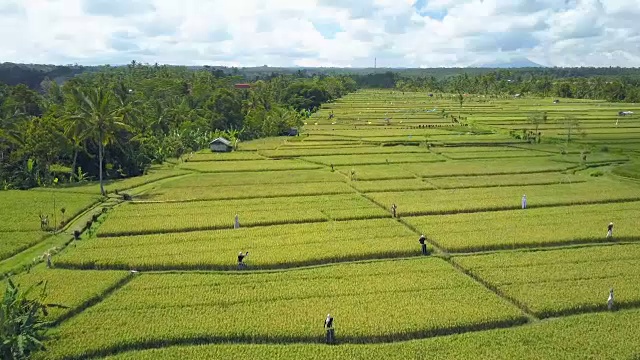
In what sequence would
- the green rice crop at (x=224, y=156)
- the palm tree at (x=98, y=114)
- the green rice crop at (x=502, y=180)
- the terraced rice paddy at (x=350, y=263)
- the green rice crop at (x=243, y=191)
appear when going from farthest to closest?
1. the green rice crop at (x=224, y=156)
2. the green rice crop at (x=502, y=180)
3. the palm tree at (x=98, y=114)
4. the green rice crop at (x=243, y=191)
5. the terraced rice paddy at (x=350, y=263)

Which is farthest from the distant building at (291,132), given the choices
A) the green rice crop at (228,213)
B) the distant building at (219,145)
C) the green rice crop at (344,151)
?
the green rice crop at (228,213)

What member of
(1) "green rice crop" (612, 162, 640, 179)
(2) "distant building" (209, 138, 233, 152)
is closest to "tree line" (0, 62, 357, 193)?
(2) "distant building" (209, 138, 233, 152)

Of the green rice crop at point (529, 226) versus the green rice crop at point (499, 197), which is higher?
the green rice crop at point (499, 197)

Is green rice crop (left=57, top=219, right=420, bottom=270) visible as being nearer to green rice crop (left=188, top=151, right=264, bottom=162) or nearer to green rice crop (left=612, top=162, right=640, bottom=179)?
green rice crop (left=188, top=151, right=264, bottom=162)

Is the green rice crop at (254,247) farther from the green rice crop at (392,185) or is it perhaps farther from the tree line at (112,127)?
the tree line at (112,127)

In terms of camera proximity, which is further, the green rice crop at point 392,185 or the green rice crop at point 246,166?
the green rice crop at point 246,166

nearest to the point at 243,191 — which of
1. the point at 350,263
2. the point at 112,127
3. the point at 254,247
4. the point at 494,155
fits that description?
the point at 112,127

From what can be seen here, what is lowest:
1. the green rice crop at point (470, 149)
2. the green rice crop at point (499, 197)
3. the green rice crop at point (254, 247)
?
the green rice crop at point (254, 247)
